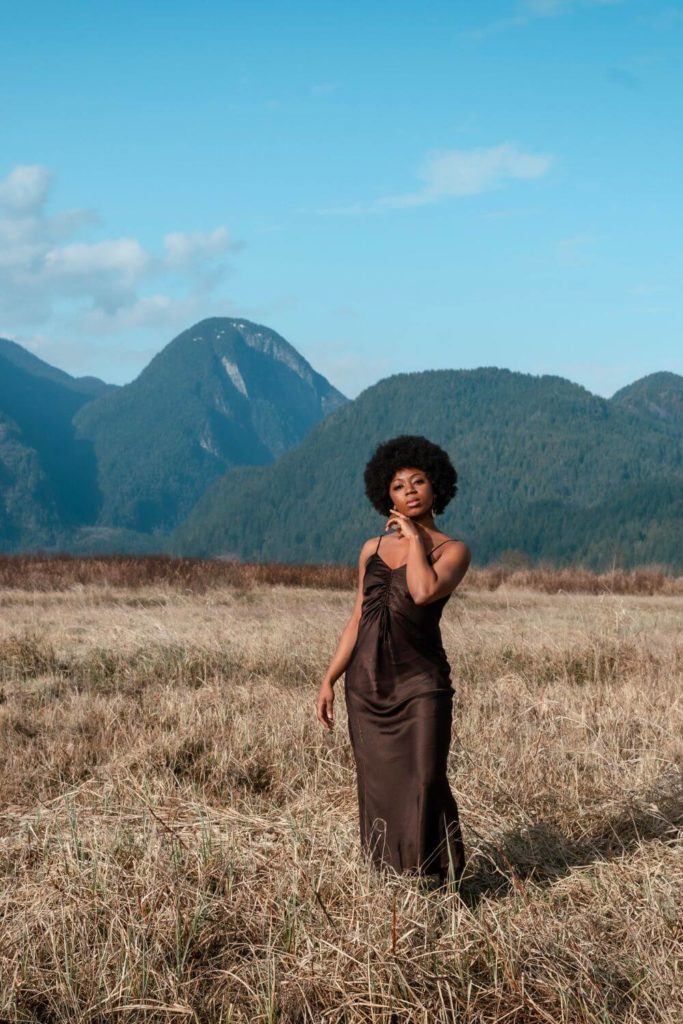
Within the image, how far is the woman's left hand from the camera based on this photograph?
3.89 metres

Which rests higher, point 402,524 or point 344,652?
point 402,524

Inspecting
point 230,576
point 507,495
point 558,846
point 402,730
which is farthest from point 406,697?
point 507,495

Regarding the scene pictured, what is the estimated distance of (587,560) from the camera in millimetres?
118938

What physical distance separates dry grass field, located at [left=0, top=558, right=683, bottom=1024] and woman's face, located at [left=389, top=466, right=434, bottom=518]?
1296mm

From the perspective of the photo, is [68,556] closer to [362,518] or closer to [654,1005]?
[654,1005]

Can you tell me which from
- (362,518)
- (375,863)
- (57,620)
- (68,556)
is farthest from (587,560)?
(375,863)

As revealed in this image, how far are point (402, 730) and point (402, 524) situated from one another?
753 mm

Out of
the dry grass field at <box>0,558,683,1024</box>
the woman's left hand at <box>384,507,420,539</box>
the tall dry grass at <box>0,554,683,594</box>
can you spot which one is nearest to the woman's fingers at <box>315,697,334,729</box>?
the dry grass field at <box>0,558,683,1024</box>

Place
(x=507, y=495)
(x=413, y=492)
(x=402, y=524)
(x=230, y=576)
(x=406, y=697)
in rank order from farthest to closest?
(x=507, y=495) < (x=230, y=576) < (x=413, y=492) < (x=402, y=524) < (x=406, y=697)

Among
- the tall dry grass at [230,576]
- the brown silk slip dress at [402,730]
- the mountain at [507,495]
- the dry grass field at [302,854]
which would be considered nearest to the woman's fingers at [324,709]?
the brown silk slip dress at [402,730]

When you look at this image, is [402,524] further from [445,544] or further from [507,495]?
[507,495]

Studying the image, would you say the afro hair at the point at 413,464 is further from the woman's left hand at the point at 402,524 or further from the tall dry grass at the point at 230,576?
the tall dry grass at the point at 230,576

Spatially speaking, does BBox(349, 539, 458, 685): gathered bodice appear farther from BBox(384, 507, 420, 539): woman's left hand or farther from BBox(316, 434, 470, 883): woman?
BBox(384, 507, 420, 539): woman's left hand

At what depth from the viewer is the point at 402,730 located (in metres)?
3.81
